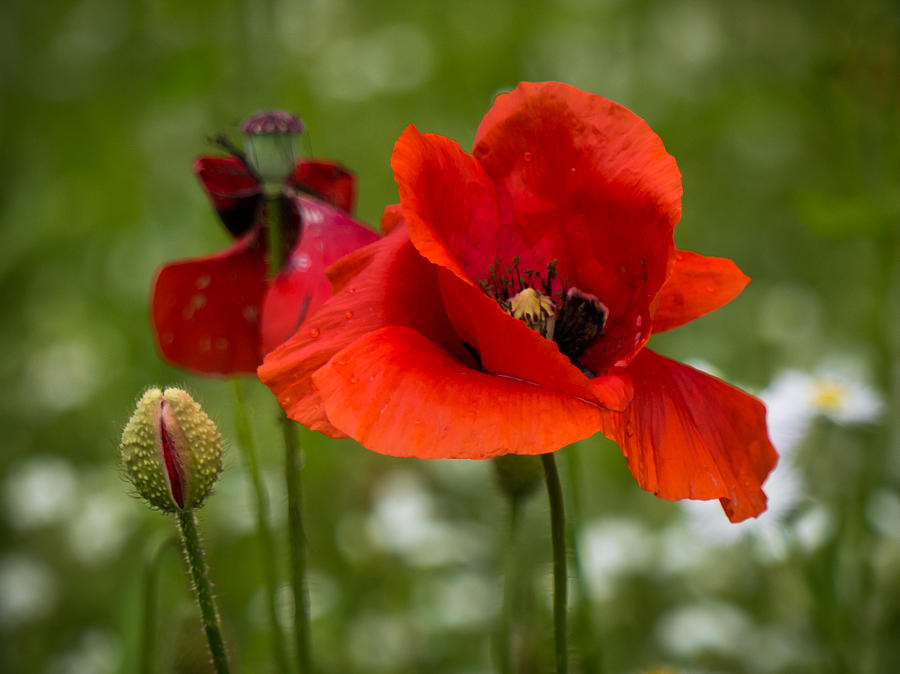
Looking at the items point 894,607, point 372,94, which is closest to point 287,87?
point 372,94

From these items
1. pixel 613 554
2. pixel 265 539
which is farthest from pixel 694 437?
pixel 613 554

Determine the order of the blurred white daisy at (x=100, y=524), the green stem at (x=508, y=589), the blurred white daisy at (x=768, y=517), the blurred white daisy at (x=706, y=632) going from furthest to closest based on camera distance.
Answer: the blurred white daisy at (x=100, y=524)
the blurred white daisy at (x=706, y=632)
the blurred white daisy at (x=768, y=517)
the green stem at (x=508, y=589)

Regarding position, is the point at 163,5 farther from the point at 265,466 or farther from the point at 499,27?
the point at 265,466

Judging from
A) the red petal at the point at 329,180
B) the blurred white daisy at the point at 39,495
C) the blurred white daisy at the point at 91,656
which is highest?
the red petal at the point at 329,180

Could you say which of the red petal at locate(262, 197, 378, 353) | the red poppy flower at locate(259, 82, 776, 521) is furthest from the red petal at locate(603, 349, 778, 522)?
the red petal at locate(262, 197, 378, 353)

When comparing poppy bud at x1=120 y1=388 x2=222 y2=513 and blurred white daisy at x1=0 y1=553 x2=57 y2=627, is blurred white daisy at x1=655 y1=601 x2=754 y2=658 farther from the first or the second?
blurred white daisy at x1=0 y1=553 x2=57 y2=627

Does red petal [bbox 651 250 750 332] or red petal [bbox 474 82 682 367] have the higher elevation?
red petal [bbox 474 82 682 367]

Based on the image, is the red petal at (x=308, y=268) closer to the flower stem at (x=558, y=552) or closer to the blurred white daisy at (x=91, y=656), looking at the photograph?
the flower stem at (x=558, y=552)

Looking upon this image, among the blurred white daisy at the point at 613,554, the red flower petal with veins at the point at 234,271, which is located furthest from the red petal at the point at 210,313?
the blurred white daisy at the point at 613,554
